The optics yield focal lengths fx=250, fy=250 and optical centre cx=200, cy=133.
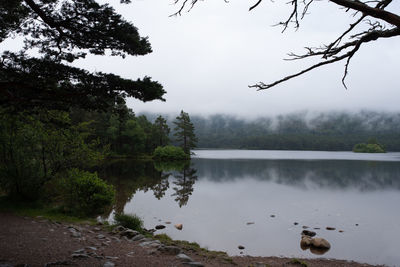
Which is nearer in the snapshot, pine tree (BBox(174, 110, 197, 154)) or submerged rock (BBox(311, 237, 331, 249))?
submerged rock (BBox(311, 237, 331, 249))

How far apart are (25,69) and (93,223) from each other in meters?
8.58

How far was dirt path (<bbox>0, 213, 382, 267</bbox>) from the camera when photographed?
6402 mm

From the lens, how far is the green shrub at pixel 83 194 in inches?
541

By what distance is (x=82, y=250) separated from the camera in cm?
733

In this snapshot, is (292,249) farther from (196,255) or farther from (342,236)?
(196,255)

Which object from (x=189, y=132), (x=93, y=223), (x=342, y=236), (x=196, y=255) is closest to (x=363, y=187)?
(x=342, y=236)

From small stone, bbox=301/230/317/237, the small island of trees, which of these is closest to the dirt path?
small stone, bbox=301/230/317/237

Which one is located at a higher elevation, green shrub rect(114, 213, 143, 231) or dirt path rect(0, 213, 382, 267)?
dirt path rect(0, 213, 382, 267)

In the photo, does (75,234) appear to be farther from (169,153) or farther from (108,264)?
(169,153)

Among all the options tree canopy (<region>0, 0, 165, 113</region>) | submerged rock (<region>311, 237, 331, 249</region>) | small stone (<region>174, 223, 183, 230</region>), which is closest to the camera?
tree canopy (<region>0, 0, 165, 113</region>)

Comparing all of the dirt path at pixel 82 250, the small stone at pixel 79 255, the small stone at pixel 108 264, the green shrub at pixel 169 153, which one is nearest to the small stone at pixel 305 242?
the dirt path at pixel 82 250

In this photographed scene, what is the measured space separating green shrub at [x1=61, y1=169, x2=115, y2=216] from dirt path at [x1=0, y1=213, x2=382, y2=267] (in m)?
2.94

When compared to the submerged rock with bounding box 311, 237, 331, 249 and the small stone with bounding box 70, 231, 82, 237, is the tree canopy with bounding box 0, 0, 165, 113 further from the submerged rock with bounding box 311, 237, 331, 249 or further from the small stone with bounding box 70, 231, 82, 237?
the submerged rock with bounding box 311, 237, 331, 249

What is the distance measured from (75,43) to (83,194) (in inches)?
381
